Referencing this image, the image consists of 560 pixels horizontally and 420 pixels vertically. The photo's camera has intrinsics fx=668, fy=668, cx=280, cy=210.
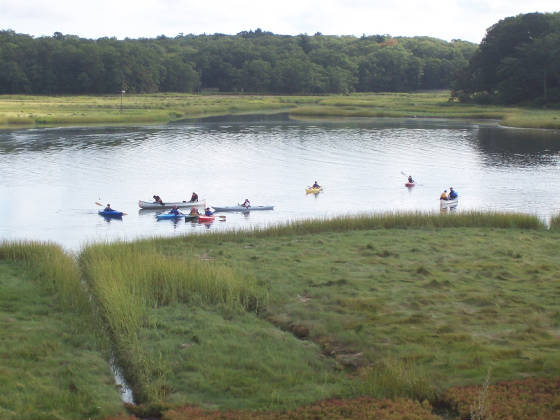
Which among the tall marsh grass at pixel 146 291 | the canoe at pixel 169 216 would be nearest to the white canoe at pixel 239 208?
the canoe at pixel 169 216

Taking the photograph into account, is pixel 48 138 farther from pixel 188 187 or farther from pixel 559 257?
pixel 559 257

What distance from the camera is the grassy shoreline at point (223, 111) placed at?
3792 inches

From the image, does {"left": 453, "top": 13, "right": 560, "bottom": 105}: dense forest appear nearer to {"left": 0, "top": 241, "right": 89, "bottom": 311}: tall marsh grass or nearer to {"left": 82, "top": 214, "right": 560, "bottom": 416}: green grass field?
{"left": 82, "top": 214, "right": 560, "bottom": 416}: green grass field

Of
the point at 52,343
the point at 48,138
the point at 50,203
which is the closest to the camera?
the point at 52,343

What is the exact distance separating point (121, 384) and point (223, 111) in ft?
363

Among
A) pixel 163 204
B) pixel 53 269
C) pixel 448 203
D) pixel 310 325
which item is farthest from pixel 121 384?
pixel 448 203

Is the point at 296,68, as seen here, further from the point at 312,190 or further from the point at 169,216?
the point at 169,216

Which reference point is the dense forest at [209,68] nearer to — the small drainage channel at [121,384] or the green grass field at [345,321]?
the green grass field at [345,321]

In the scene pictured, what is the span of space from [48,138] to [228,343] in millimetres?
69809

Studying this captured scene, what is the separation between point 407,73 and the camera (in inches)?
7185

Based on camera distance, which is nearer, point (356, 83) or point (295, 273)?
point (295, 273)

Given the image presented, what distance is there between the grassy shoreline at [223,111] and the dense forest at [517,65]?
4522mm

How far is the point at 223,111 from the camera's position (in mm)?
122500

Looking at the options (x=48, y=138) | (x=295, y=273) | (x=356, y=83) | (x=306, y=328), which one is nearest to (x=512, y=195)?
(x=295, y=273)
